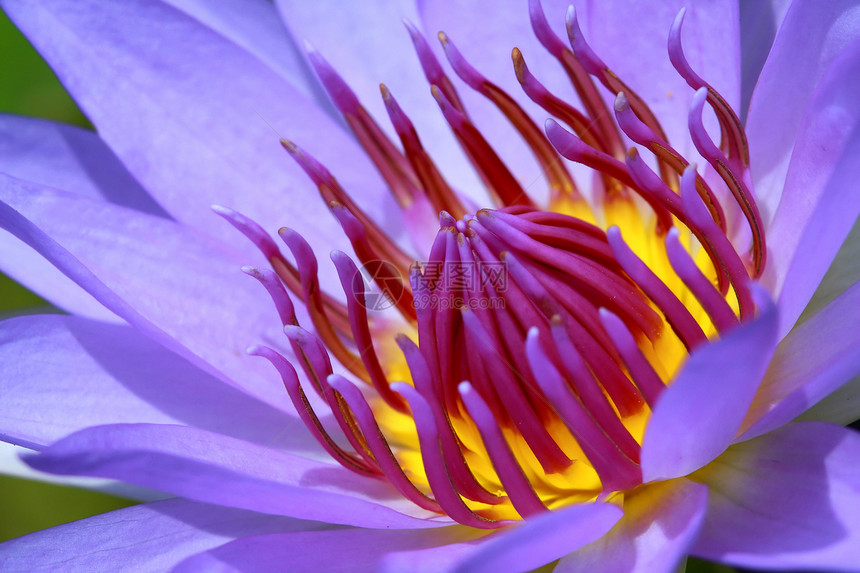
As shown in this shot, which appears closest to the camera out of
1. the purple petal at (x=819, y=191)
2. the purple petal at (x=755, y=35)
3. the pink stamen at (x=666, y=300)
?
the purple petal at (x=819, y=191)

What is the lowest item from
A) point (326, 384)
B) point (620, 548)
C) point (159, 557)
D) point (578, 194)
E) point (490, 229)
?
point (620, 548)

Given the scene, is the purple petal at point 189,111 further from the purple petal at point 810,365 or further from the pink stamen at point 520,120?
the purple petal at point 810,365

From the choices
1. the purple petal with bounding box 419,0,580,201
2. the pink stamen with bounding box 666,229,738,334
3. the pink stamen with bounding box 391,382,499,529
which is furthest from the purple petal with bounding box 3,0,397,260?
the pink stamen with bounding box 666,229,738,334

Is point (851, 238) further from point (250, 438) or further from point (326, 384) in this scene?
point (250, 438)

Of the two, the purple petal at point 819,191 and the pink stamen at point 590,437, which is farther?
the pink stamen at point 590,437

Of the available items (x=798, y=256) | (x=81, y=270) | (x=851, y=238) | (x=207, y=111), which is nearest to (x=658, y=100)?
(x=851, y=238)

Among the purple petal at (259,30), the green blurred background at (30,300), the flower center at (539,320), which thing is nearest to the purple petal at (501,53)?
the flower center at (539,320)

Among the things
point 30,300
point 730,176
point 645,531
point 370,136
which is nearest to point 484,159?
point 370,136

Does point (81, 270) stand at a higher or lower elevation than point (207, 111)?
lower
